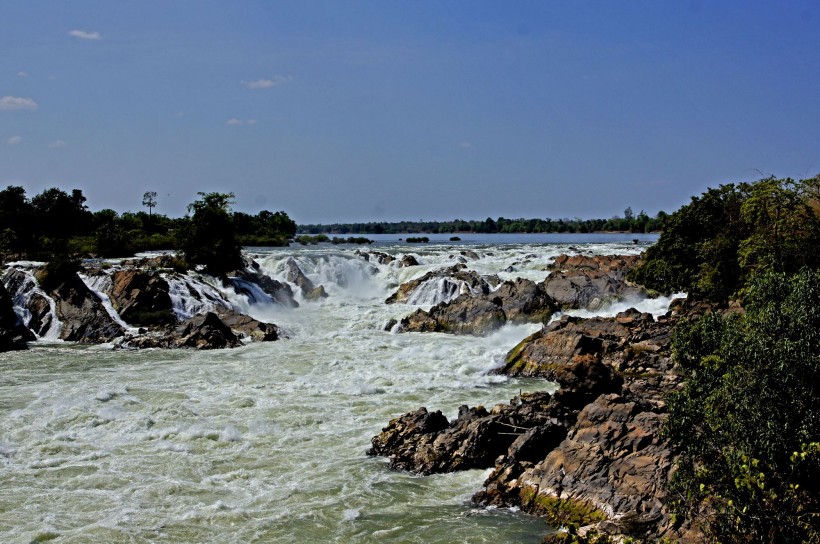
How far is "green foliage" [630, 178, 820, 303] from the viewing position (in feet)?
67.0

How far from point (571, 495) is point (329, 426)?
7.02m

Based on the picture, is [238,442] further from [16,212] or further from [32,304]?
[16,212]

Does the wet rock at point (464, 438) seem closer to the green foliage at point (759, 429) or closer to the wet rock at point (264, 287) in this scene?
the green foliage at point (759, 429)

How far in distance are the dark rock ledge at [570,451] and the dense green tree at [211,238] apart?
25.7 metres

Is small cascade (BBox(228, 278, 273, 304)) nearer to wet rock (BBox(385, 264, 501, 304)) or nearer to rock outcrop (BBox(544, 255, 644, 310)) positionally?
wet rock (BBox(385, 264, 501, 304))

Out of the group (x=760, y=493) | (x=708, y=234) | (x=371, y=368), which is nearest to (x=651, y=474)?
(x=760, y=493)

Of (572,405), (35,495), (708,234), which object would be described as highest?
(708,234)

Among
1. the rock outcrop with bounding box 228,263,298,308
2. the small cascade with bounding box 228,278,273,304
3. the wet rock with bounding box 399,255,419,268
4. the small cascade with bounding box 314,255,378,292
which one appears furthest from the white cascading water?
the wet rock with bounding box 399,255,419,268

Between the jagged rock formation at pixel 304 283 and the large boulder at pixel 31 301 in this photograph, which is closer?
the large boulder at pixel 31 301

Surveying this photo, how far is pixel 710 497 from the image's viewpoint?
868cm

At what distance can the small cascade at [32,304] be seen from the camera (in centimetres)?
2877

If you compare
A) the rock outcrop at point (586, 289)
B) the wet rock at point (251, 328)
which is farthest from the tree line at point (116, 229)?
the rock outcrop at point (586, 289)

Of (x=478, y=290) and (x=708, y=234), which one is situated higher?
(x=708, y=234)

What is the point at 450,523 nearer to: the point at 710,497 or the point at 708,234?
the point at 710,497
